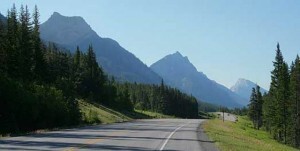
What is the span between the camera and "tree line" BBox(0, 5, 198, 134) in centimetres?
4158

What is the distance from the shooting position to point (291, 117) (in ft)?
264

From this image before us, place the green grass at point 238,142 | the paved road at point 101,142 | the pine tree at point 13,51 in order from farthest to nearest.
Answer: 1. the pine tree at point 13,51
2. the green grass at point 238,142
3. the paved road at point 101,142

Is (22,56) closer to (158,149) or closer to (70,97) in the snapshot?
(70,97)

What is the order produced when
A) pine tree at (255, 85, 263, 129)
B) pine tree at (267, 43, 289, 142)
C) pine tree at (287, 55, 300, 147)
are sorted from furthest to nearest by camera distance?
pine tree at (255, 85, 263, 129), pine tree at (267, 43, 289, 142), pine tree at (287, 55, 300, 147)

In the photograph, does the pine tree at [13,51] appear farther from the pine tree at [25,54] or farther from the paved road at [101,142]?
the paved road at [101,142]

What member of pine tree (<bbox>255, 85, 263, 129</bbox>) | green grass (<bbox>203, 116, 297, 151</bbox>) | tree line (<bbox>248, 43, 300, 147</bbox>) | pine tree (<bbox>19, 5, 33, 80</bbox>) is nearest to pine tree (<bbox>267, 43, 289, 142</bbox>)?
tree line (<bbox>248, 43, 300, 147</bbox>)

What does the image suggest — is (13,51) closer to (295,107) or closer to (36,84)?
(36,84)

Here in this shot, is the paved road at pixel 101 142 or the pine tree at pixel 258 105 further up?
the pine tree at pixel 258 105

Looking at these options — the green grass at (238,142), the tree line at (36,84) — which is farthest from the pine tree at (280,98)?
the tree line at (36,84)

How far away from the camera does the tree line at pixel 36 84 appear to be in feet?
136

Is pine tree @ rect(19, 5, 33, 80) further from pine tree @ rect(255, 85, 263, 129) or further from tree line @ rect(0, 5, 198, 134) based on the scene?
pine tree @ rect(255, 85, 263, 129)

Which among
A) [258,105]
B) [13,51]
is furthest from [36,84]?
[258,105]

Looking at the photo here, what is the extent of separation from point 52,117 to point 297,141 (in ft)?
157

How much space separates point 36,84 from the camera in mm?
52438
